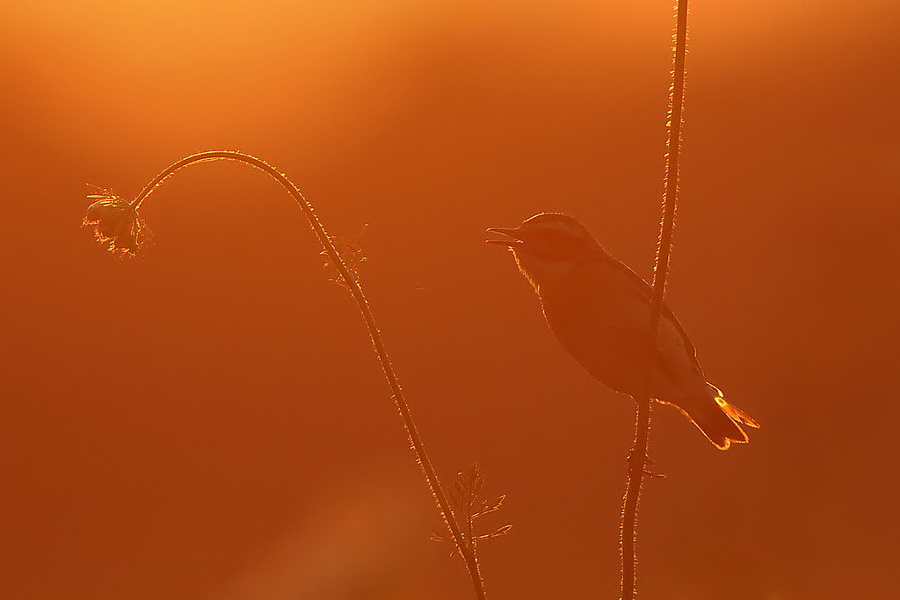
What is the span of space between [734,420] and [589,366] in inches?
33.2

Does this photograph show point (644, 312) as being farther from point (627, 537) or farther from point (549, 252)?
point (627, 537)

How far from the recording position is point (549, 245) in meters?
4.76

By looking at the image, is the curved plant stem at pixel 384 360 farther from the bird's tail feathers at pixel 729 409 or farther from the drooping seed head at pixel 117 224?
the bird's tail feathers at pixel 729 409

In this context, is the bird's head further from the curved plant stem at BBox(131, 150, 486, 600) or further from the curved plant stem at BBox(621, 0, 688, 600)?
the curved plant stem at BBox(621, 0, 688, 600)

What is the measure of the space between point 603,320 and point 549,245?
465 mm

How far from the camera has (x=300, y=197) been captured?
3680mm

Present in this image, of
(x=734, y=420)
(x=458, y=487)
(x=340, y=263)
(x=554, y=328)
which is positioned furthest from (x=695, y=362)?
(x=340, y=263)

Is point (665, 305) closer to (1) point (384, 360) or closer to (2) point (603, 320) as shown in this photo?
(2) point (603, 320)

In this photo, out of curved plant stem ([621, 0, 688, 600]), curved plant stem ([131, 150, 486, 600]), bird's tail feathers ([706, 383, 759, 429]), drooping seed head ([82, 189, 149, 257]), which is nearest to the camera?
curved plant stem ([621, 0, 688, 600])

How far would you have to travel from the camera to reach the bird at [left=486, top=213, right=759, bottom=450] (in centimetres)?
464

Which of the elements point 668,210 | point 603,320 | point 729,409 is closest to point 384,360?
point 668,210

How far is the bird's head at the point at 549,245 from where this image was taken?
4762 millimetres

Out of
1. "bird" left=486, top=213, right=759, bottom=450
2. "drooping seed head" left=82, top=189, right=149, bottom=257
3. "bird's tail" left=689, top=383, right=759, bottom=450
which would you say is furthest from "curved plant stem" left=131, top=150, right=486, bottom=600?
"bird's tail" left=689, top=383, right=759, bottom=450

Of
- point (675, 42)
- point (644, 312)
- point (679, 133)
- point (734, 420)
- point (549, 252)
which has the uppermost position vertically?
point (675, 42)
